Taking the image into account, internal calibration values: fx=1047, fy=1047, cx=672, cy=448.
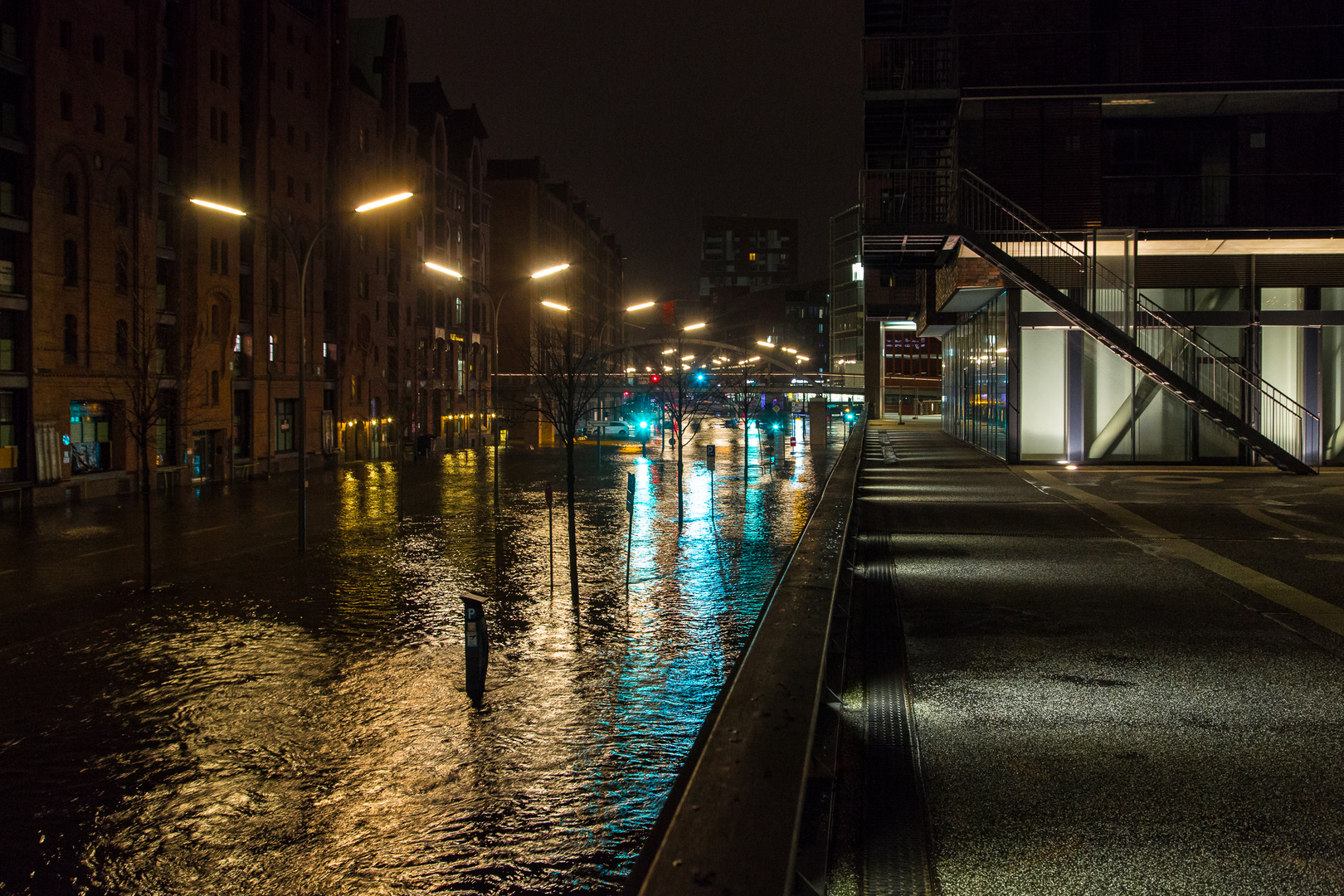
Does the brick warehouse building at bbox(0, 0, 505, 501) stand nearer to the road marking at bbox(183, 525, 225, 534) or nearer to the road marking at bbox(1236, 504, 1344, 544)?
the road marking at bbox(183, 525, 225, 534)

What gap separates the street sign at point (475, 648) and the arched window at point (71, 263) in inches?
1223

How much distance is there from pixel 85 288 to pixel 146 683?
28813 mm

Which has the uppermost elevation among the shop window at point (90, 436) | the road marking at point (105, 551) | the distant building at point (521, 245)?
the distant building at point (521, 245)

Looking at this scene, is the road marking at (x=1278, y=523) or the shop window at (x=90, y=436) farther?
the shop window at (x=90, y=436)

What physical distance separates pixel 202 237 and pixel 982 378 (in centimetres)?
3037

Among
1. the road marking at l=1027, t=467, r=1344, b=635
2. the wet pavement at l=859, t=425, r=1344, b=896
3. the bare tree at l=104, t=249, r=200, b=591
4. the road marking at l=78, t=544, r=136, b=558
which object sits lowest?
the road marking at l=78, t=544, r=136, b=558

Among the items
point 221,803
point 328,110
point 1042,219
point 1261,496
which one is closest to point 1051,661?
point 221,803

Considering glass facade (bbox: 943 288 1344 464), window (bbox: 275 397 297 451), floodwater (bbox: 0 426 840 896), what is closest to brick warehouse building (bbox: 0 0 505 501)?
window (bbox: 275 397 297 451)

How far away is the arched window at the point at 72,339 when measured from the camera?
33719 millimetres

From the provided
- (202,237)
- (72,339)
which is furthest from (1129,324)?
(202,237)

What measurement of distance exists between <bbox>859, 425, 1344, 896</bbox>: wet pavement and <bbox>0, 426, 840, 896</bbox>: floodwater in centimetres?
202

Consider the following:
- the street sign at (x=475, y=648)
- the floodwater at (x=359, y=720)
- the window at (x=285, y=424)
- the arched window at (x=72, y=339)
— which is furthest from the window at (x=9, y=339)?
the street sign at (x=475, y=648)

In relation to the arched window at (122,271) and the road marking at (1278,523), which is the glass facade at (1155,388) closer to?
the road marking at (1278,523)

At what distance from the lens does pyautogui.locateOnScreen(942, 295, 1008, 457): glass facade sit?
33.5 metres
